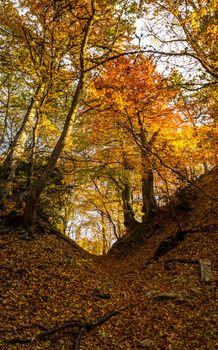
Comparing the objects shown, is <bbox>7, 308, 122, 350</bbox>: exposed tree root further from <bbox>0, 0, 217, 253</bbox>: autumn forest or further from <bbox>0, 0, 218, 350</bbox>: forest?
<bbox>0, 0, 217, 253</bbox>: autumn forest

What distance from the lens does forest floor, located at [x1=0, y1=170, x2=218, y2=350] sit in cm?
531

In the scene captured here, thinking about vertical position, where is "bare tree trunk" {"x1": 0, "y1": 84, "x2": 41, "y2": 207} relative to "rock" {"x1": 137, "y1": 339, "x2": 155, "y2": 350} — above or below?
above

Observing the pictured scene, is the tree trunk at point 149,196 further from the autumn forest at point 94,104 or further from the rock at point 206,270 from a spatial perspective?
the rock at point 206,270

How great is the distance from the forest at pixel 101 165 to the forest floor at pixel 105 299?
1.5 inches

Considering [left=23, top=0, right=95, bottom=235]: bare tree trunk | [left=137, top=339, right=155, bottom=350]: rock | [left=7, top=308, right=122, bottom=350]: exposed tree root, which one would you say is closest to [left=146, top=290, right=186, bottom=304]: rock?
[left=7, top=308, right=122, bottom=350]: exposed tree root

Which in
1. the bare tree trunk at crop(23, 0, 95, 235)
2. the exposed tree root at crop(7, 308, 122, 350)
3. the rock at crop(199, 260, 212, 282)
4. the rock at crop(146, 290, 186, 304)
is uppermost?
the bare tree trunk at crop(23, 0, 95, 235)

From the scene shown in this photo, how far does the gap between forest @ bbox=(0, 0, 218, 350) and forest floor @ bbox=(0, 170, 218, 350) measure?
37mm

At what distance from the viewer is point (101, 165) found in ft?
42.6

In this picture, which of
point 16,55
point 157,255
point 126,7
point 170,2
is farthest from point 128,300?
point 16,55

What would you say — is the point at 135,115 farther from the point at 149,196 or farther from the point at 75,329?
the point at 75,329

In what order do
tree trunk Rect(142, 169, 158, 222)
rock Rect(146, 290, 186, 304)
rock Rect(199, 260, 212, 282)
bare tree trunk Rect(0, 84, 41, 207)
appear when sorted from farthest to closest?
tree trunk Rect(142, 169, 158, 222) → bare tree trunk Rect(0, 84, 41, 207) → rock Rect(199, 260, 212, 282) → rock Rect(146, 290, 186, 304)

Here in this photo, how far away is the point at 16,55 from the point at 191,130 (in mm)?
9549

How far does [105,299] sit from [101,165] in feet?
21.9

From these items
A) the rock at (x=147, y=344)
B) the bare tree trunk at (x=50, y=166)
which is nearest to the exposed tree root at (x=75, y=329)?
the rock at (x=147, y=344)
